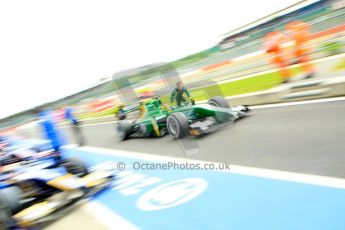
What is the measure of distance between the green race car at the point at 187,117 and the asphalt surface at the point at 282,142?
21 cm

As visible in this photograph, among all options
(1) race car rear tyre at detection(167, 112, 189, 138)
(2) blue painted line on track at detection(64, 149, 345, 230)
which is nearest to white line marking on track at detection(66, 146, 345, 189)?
(2) blue painted line on track at detection(64, 149, 345, 230)

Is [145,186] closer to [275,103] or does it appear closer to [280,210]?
[280,210]

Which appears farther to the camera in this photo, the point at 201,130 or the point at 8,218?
the point at 201,130

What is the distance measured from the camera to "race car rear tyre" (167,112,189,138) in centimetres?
745

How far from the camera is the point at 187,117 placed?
7.90 m

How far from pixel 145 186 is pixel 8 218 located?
6.72 ft

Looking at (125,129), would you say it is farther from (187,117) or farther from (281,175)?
(281,175)

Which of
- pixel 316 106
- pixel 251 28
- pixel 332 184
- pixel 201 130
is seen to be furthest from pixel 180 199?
pixel 251 28

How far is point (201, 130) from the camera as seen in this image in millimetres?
7340

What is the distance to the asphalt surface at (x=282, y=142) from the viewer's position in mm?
4602

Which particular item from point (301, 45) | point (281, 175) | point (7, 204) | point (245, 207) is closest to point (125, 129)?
point (7, 204)

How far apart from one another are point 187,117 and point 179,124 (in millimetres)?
522

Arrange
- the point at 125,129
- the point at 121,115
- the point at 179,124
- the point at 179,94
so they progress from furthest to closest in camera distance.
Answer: the point at 121,115 → the point at 125,129 → the point at 179,94 → the point at 179,124

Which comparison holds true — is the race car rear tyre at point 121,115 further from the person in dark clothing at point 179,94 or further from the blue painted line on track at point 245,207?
the blue painted line on track at point 245,207
